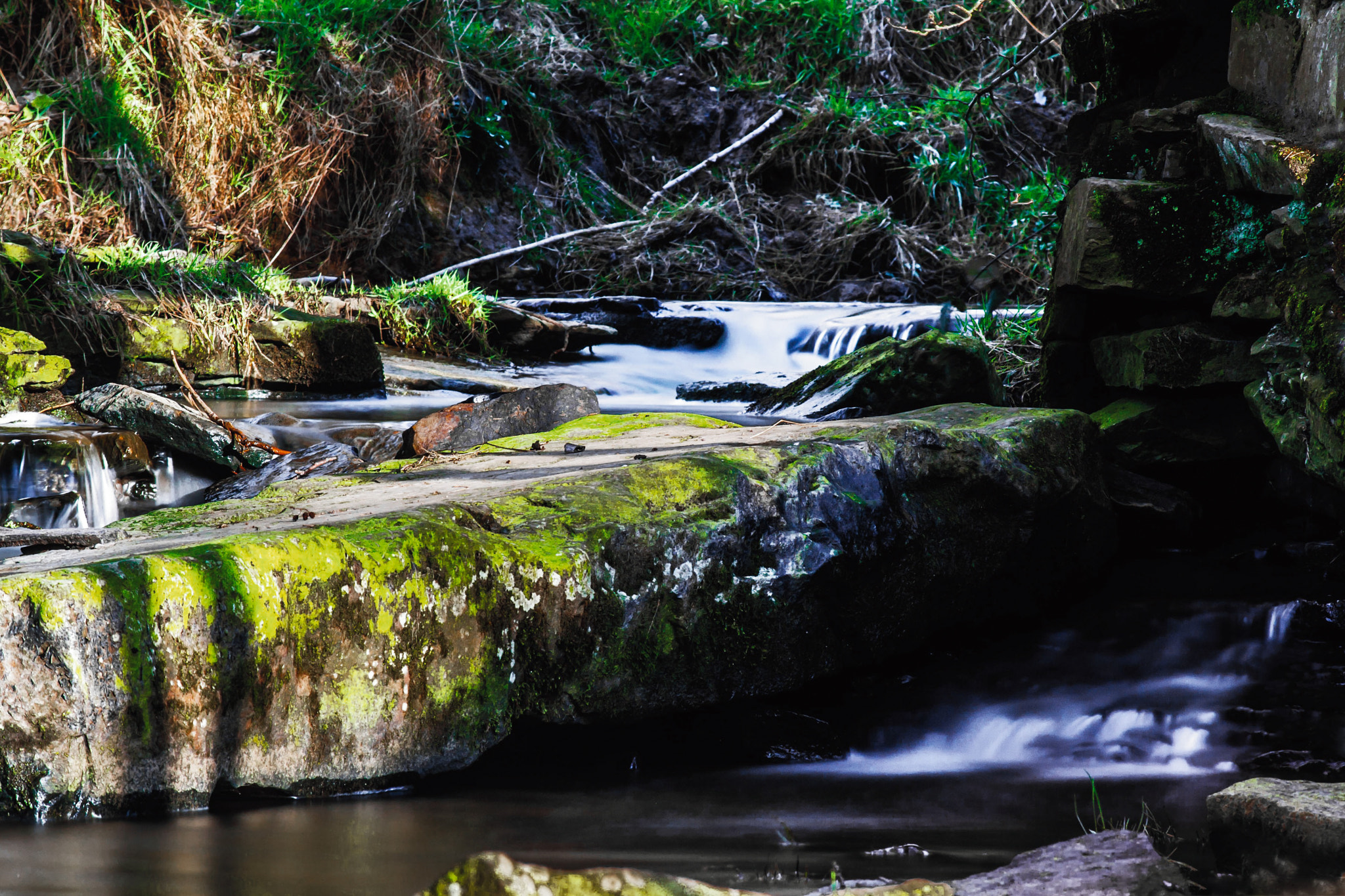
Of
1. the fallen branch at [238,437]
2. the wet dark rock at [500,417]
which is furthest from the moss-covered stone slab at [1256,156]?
the fallen branch at [238,437]

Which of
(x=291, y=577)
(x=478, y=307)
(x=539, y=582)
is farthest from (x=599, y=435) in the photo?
(x=478, y=307)

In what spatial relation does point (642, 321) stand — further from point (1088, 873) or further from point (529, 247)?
point (1088, 873)

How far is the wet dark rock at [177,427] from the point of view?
5316mm

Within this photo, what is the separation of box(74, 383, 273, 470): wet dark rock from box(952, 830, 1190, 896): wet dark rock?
Answer: 14.7ft

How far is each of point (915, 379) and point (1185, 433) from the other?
136 cm

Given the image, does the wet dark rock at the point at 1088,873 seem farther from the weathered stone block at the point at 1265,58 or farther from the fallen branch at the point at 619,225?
the fallen branch at the point at 619,225

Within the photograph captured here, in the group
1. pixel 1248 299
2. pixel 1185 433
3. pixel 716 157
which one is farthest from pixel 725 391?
pixel 716 157

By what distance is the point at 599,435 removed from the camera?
4.18 metres

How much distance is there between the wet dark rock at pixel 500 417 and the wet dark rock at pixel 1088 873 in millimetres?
3621

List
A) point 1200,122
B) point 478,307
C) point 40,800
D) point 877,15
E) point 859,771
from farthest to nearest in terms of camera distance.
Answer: point 877,15, point 478,307, point 1200,122, point 859,771, point 40,800

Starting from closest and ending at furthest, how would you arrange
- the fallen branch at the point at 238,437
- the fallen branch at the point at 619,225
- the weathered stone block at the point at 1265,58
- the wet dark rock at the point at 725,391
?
the weathered stone block at the point at 1265,58 < the fallen branch at the point at 238,437 < the wet dark rock at the point at 725,391 < the fallen branch at the point at 619,225

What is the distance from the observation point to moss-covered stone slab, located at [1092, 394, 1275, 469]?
4336 millimetres

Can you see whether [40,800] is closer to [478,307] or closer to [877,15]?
[478,307]

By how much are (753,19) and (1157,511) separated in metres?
11.5
